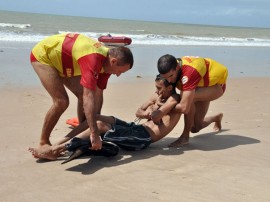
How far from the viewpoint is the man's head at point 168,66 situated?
4148 mm

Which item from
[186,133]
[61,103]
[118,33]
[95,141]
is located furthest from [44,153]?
[118,33]

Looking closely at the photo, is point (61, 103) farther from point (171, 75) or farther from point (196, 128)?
point (196, 128)

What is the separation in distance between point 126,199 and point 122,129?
1230 mm

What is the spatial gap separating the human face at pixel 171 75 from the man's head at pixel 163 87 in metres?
0.08

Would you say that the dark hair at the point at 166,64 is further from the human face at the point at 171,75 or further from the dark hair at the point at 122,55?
the dark hair at the point at 122,55

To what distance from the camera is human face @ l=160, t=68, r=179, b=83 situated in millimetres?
4205

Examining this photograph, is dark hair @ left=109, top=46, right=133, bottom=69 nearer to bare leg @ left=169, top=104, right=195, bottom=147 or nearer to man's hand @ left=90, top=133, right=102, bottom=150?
man's hand @ left=90, top=133, right=102, bottom=150

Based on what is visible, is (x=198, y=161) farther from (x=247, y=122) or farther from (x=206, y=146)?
(x=247, y=122)

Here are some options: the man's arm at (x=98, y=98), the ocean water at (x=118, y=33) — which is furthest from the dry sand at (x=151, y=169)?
the ocean water at (x=118, y=33)

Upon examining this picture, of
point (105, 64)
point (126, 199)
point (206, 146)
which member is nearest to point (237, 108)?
point (206, 146)

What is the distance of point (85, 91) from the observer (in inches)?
143

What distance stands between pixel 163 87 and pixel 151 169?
107 centimetres

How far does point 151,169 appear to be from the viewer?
3725mm

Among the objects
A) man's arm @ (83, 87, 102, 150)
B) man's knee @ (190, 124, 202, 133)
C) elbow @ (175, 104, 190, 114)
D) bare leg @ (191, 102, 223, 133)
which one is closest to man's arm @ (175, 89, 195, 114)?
elbow @ (175, 104, 190, 114)
